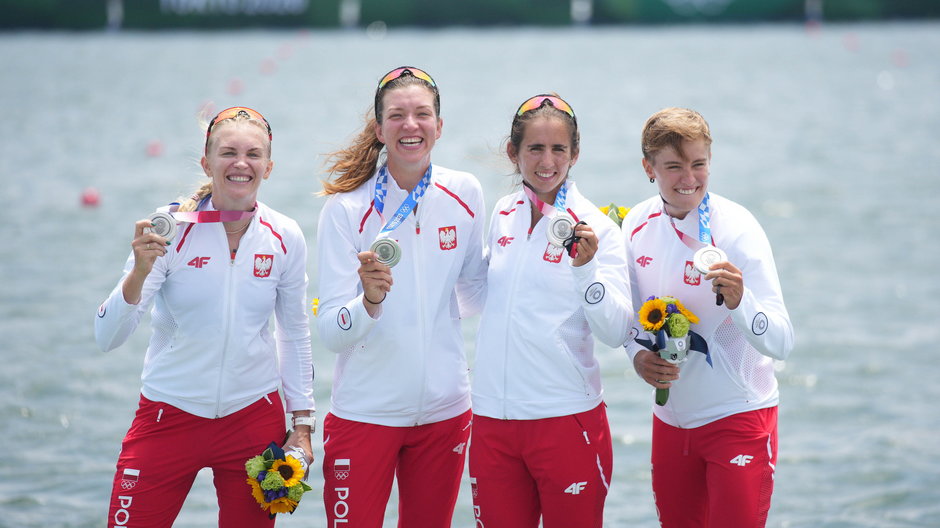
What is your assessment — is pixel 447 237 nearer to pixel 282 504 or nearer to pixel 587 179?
pixel 282 504

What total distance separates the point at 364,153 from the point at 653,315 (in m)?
1.52

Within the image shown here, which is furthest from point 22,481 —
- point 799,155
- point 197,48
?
point 197,48

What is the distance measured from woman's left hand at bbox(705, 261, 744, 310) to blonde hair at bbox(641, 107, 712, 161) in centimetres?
58

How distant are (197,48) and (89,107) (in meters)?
12.9

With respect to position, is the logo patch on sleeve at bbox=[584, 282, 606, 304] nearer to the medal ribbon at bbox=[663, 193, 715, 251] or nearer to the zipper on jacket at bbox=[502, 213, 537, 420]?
the zipper on jacket at bbox=[502, 213, 537, 420]

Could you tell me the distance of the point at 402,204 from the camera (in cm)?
484

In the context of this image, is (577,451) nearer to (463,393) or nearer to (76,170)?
(463,393)

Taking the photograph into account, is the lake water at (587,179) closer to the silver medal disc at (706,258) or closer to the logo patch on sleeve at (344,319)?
the logo patch on sleeve at (344,319)

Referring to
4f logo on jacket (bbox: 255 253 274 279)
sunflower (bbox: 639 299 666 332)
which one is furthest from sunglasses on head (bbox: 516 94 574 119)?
4f logo on jacket (bbox: 255 253 274 279)

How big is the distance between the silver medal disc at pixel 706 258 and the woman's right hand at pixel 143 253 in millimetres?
2238

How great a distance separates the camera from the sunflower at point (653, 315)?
4.66 meters

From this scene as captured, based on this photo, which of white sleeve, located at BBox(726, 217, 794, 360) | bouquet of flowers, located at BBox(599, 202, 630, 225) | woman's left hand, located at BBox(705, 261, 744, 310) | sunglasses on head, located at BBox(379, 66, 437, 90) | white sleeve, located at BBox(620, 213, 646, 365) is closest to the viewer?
woman's left hand, located at BBox(705, 261, 744, 310)

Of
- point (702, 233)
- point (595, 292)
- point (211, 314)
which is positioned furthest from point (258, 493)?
point (702, 233)

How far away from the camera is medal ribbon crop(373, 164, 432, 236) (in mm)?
4773
